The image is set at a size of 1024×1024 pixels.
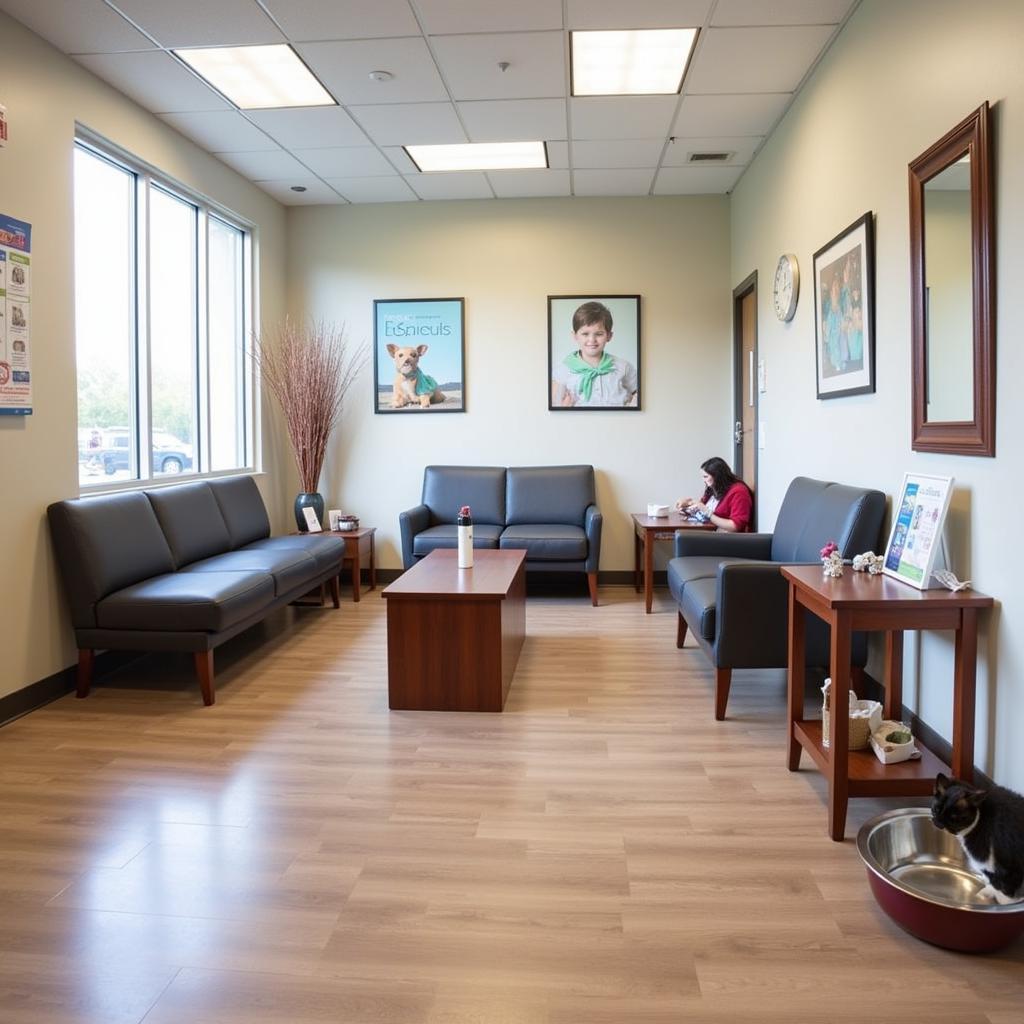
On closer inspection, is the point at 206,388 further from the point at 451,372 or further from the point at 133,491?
the point at 451,372

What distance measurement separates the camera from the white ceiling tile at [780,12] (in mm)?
3086

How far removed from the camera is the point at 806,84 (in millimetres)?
3787

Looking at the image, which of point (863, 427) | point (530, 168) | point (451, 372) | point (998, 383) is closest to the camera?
point (998, 383)

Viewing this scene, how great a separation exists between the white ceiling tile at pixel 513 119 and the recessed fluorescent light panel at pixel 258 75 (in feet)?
2.38

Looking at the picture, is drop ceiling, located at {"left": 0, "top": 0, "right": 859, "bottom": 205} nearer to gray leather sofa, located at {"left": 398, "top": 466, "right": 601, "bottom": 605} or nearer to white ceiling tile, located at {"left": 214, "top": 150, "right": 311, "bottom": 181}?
white ceiling tile, located at {"left": 214, "top": 150, "right": 311, "bottom": 181}

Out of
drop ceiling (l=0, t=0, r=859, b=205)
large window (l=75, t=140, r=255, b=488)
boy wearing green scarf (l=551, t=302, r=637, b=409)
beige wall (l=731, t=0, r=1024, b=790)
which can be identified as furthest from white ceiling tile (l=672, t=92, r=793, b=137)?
large window (l=75, t=140, r=255, b=488)

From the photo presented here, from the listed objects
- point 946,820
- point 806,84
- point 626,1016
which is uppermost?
point 806,84

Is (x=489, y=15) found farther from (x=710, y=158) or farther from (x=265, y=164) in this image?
(x=265, y=164)

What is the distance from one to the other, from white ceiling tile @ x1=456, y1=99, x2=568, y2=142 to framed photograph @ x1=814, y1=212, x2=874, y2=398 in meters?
1.54

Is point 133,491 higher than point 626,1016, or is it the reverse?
point 133,491

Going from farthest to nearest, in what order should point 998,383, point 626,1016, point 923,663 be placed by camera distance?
1. point 923,663
2. point 998,383
3. point 626,1016

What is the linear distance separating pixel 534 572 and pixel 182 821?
3.23m

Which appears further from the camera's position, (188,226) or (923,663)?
(188,226)

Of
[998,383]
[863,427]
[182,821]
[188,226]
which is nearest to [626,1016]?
[182,821]
